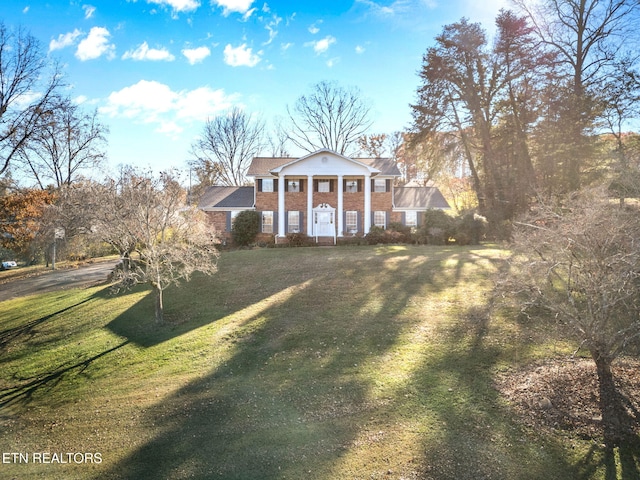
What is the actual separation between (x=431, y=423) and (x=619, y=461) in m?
2.58

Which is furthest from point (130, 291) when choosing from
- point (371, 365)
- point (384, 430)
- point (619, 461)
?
point (619, 461)

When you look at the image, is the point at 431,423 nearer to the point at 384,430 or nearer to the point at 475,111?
the point at 384,430

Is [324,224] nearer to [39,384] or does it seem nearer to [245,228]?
[245,228]

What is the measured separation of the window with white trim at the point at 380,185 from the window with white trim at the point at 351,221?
2401 mm

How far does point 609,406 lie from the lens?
20.2 feet

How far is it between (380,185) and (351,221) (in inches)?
136

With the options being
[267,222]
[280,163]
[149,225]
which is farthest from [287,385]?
[280,163]

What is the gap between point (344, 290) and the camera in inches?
544

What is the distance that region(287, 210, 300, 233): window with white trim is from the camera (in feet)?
89.4

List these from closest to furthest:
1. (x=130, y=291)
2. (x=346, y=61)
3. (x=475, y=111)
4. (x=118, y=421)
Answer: (x=118, y=421), (x=130, y=291), (x=346, y=61), (x=475, y=111)

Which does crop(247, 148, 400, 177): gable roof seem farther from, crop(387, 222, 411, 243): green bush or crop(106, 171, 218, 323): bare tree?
crop(106, 171, 218, 323): bare tree

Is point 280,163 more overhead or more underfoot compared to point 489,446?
more overhead

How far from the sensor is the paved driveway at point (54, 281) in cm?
2100

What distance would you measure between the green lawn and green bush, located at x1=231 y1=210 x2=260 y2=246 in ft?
35.1
